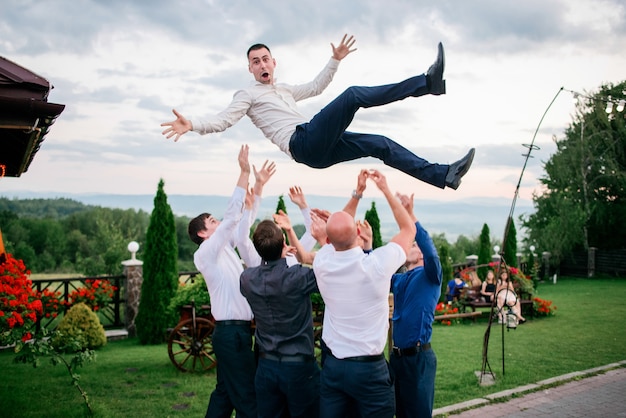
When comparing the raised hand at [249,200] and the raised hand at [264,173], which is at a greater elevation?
the raised hand at [264,173]

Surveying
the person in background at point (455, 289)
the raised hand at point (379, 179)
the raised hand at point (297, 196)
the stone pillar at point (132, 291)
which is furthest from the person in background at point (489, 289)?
the raised hand at point (379, 179)

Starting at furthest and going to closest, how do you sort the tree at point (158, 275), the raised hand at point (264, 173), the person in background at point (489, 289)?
1. the person in background at point (489, 289)
2. the tree at point (158, 275)
3. the raised hand at point (264, 173)

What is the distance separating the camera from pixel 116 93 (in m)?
4.72

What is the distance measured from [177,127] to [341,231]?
109cm

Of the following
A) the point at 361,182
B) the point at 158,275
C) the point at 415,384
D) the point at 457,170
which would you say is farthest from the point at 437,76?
the point at 158,275

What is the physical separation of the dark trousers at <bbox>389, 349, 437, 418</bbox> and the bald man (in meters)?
0.51

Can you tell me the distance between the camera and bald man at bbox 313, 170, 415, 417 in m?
3.33

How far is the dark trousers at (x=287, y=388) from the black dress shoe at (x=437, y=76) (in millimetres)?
1884

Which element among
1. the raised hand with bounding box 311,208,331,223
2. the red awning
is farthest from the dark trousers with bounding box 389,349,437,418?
the red awning

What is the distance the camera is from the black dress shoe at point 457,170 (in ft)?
10.7

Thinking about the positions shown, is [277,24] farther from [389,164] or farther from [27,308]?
[27,308]

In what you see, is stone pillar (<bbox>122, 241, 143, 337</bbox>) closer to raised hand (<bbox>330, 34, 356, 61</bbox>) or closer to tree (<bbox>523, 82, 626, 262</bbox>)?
raised hand (<bbox>330, 34, 356, 61</bbox>)

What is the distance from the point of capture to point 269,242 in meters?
3.68

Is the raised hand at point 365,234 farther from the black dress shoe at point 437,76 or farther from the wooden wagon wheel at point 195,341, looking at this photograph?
the wooden wagon wheel at point 195,341
